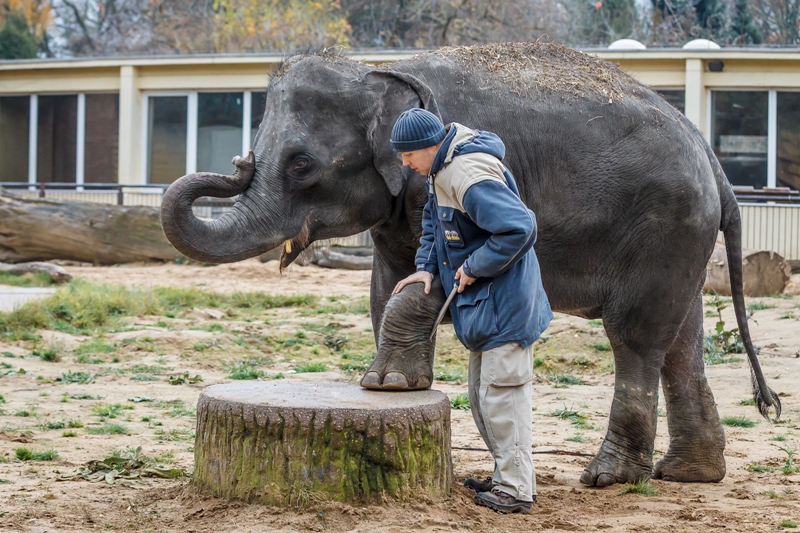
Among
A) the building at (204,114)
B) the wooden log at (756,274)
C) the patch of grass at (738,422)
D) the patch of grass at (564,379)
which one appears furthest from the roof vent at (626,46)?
the patch of grass at (738,422)

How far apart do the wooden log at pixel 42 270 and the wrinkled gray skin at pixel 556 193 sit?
11.1 metres

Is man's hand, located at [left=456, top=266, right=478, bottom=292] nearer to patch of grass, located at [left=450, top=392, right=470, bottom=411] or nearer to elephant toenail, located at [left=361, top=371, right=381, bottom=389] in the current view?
elephant toenail, located at [left=361, top=371, right=381, bottom=389]

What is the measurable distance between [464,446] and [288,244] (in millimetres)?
1758

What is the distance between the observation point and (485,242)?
439 centimetres

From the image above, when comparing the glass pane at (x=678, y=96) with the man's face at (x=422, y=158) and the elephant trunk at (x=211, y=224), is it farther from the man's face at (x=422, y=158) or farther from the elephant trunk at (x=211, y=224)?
the man's face at (x=422, y=158)

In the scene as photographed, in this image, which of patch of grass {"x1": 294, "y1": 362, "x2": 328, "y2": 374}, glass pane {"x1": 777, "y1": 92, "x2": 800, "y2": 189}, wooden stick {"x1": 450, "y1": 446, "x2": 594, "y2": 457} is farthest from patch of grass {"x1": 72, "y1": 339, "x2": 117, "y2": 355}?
glass pane {"x1": 777, "y1": 92, "x2": 800, "y2": 189}

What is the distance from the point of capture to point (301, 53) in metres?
5.66

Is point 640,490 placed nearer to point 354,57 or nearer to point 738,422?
point 738,422

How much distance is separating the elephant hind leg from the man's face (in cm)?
223

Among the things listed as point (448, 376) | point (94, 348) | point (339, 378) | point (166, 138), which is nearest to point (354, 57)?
point (166, 138)

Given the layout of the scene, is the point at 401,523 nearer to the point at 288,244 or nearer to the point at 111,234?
the point at 288,244

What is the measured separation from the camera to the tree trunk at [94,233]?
18797 millimetres

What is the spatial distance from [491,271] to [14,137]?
2484 centimetres

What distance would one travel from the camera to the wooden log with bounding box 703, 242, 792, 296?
14.5 meters
